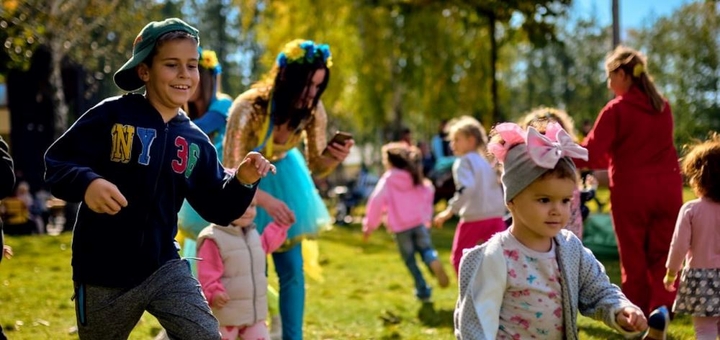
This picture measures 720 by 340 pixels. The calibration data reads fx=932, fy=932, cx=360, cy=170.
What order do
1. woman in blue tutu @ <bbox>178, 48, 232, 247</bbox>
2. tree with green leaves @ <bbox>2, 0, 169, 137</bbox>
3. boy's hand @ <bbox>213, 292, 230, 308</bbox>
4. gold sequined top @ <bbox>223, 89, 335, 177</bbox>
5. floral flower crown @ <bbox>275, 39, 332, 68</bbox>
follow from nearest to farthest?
boy's hand @ <bbox>213, 292, 230, 308</bbox>
gold sequined top @ <bbox>223, 89, 335, 177</bbox>
floral flower crown @ <bbox>275, 39, 332, 68</bbox>
woman in blue tutu @ <bbox>178, 48, 232, 247</bbox>
tree with green leaves @ <bbox>2, 0, 169, 137</bbox>

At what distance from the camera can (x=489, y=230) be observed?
821 cm

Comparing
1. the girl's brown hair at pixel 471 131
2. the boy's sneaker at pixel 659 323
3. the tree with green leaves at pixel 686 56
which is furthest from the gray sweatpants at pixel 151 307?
the tree with green leaves at pixel 686 56

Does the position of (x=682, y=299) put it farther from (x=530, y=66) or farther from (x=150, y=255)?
(x=530, y=66)

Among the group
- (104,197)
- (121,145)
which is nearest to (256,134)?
(121,145)

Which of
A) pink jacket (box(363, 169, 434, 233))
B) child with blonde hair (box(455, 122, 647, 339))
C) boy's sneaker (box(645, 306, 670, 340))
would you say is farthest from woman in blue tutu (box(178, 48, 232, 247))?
pink jacket (box(363, 169, 434, 233))

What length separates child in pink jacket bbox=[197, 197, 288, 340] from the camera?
209 inches

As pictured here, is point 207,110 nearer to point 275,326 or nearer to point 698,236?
point 275,326

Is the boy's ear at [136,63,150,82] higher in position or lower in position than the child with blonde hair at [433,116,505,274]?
higher

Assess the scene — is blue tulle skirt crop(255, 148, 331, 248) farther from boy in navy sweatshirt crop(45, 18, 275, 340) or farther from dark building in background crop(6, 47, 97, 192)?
dark building in background crop(6, 47, 97, 192)

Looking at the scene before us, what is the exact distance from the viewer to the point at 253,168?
3.97 m

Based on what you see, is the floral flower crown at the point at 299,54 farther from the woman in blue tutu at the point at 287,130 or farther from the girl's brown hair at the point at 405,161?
the girl's brown hair at the point at 405,161

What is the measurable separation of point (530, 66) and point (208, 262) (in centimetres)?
5846

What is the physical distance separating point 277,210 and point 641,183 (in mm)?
2532

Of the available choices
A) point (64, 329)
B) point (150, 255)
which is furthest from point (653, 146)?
point (64, 329)
